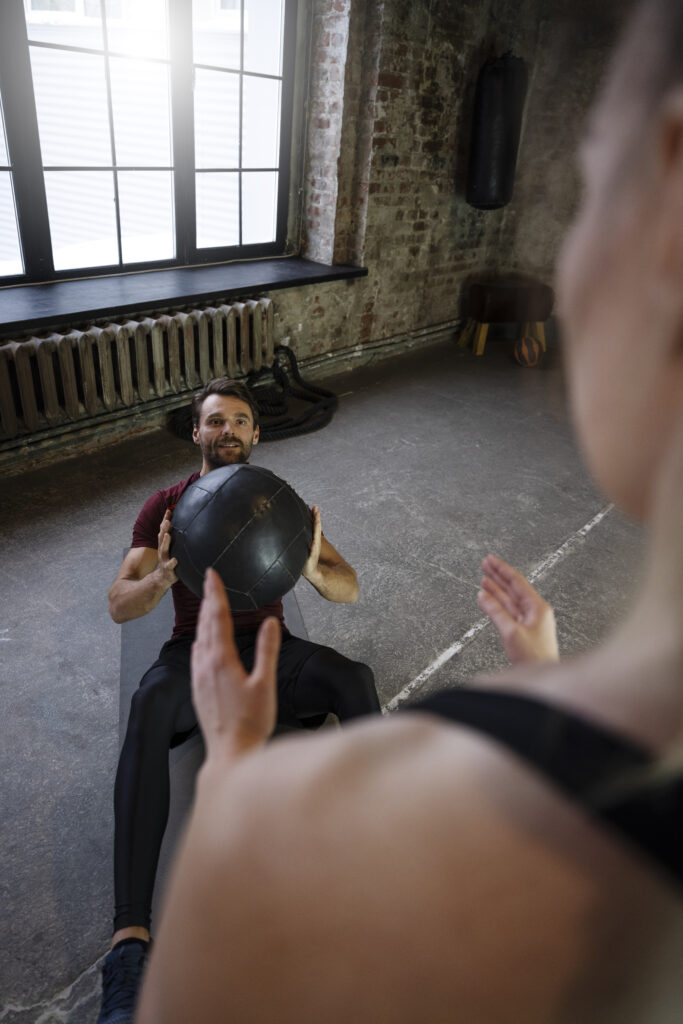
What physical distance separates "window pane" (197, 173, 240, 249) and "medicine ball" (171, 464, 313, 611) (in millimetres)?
3912

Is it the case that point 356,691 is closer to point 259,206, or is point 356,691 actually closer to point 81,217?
point 81,217

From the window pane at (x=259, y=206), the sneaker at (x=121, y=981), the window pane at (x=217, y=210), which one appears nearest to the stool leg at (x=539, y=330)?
the window pane at (x=259, y=206)

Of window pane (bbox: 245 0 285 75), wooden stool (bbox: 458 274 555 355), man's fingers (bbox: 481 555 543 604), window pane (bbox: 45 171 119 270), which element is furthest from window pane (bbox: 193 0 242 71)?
man's fingers (bbox: 481 555 543 604)

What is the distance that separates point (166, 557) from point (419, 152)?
5.54 metres

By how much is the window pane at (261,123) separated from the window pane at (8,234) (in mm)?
1936

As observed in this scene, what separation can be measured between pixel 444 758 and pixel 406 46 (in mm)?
6510

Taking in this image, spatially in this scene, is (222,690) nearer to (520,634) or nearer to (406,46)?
(520,634)

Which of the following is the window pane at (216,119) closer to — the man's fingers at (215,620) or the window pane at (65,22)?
the window pane at (65,22)

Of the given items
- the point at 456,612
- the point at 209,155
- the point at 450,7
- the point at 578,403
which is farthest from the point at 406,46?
the point at 578,403

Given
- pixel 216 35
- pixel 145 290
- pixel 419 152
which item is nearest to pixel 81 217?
pixel 145 290

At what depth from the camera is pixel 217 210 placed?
525cm

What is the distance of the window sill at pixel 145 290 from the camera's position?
3.94 metres

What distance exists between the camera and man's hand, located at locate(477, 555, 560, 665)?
1.14 m

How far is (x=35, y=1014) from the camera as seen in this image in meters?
1.57
